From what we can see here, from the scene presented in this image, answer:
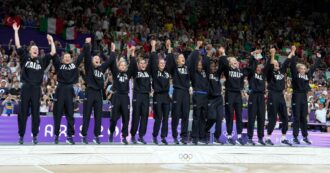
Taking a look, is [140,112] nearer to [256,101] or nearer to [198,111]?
[198,111]

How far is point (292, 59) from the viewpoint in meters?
13.7

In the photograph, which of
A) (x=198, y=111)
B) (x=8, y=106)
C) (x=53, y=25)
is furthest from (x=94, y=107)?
(x=53, y=25)

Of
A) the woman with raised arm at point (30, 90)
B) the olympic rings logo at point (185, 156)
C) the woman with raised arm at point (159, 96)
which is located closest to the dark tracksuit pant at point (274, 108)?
the olympic rings logo at point (185, 156)

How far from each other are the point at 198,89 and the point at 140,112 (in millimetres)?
1473

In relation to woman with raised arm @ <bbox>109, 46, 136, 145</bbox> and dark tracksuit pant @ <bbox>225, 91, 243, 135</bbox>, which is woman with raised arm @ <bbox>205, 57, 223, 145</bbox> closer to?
dark tracksuit pant @ <bbox>225, 91, 243, 135</bbox>

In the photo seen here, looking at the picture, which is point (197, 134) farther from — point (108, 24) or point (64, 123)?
point (108, 24)

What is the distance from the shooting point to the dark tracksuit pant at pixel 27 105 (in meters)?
11.5

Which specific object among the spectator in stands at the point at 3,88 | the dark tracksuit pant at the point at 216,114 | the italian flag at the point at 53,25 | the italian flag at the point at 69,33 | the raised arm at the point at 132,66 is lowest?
the dark tracksuit pant at the point at 216,114

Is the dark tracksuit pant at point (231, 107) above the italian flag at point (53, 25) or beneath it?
beneath

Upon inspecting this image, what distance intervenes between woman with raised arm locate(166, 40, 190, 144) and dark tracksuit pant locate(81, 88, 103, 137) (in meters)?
1.70

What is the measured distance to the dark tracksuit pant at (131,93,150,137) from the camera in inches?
495

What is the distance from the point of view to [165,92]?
12.7 meters

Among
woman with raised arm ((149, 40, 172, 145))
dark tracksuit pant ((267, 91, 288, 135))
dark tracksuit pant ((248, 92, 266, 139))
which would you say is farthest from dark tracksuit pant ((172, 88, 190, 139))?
dark tracksuit pant ((267, 91, 288, 135))

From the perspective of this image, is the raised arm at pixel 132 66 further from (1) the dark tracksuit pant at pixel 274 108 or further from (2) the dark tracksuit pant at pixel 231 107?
(1) the dark tracksuit pant at pixel 274 108
